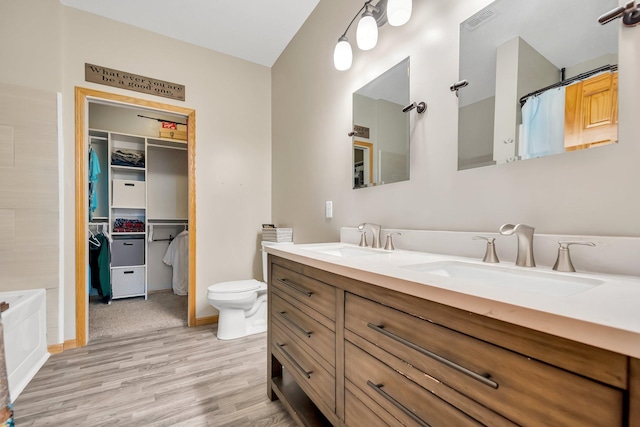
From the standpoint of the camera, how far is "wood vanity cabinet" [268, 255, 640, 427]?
0.39 m

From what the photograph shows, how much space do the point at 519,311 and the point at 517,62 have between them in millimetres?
990

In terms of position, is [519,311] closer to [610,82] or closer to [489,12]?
[610,82]

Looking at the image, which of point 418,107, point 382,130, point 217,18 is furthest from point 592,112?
point 217,18

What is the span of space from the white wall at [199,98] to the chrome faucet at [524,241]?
2.48 m

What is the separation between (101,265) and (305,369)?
10.4ft

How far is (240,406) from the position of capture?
1459mm

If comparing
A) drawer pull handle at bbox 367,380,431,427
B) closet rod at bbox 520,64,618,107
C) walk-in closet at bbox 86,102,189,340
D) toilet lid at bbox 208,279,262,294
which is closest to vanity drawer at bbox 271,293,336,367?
drawer pull handle at bbox 367,380,431,427

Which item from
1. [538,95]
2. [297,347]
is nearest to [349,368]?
[297,347]

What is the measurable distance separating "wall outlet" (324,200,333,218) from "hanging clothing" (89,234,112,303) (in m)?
2.77

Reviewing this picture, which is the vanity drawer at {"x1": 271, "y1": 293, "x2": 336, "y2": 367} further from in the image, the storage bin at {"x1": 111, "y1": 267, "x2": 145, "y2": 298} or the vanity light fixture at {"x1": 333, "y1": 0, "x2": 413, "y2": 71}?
the storage bin at {"x1": 111, "y1": 267, "x2": 145, "y2": 298}

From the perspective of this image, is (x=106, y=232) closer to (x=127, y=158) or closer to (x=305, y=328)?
(x=127, y=158)

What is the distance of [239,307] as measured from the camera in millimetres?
2273

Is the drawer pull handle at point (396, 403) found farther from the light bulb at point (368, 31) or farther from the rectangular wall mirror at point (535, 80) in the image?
the light bulb at point (368, 31)

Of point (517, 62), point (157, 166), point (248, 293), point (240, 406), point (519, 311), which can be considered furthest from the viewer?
point (157, 166)
